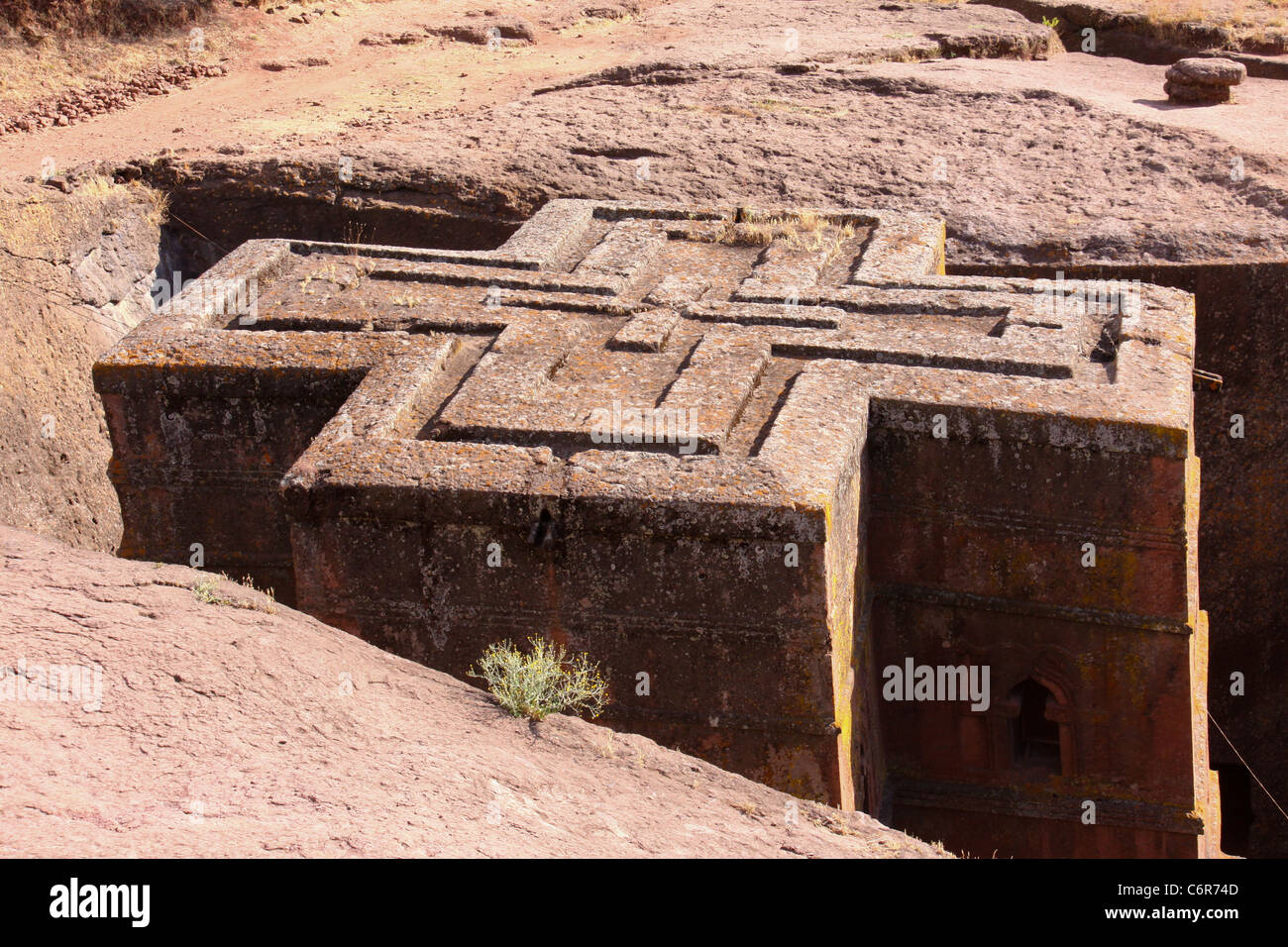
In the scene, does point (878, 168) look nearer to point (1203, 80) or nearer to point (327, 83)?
point (1203, 80)

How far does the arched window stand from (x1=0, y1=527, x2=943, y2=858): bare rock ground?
2.99 m

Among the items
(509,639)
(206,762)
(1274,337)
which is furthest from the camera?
(1274,337)

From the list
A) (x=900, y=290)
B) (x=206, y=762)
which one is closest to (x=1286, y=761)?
(x=900, y=290)

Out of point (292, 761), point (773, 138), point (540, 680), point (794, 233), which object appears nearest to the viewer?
point (292, 761)

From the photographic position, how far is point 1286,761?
10.3 m

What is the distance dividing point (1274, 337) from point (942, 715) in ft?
14.7

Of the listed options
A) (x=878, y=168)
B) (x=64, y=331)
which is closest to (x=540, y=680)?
(x=64, y=331)

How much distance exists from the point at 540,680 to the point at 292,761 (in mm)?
1073

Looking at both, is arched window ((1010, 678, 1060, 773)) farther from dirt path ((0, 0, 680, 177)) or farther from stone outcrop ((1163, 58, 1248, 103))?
dirt path ((0, 0, 680, 177))

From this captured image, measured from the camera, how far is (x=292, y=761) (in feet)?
14.6

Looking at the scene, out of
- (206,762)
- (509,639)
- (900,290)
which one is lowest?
(509,639)

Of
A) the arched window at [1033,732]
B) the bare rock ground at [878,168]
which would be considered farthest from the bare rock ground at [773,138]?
the arched window at [1033,732]

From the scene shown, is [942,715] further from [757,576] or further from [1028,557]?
[757,576]

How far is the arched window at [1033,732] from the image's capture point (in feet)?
25.3
